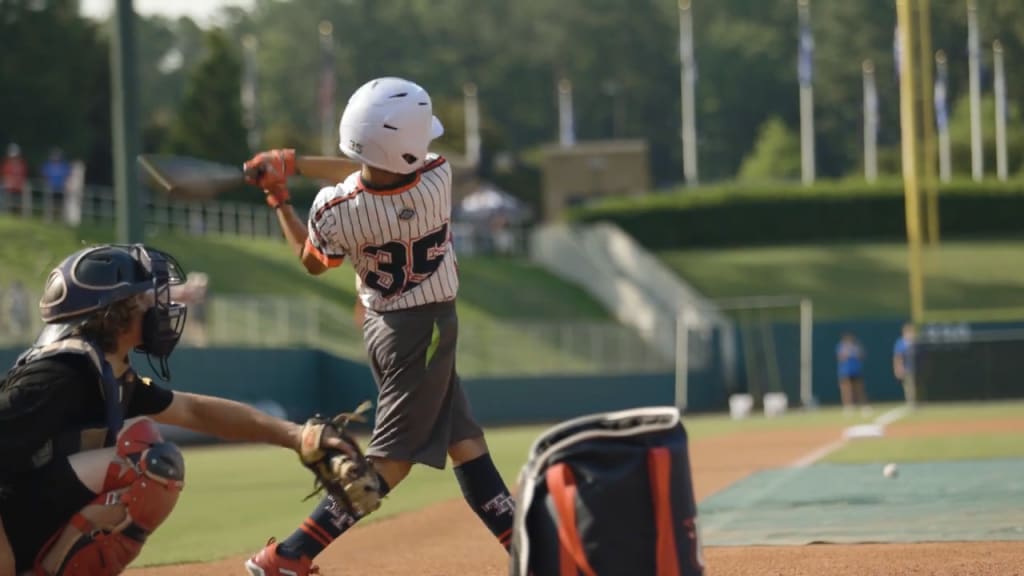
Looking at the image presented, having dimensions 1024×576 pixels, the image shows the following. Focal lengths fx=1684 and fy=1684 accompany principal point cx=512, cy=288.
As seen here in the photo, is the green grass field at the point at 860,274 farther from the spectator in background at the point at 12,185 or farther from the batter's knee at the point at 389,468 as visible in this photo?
the batter's knee at the point at 389,468

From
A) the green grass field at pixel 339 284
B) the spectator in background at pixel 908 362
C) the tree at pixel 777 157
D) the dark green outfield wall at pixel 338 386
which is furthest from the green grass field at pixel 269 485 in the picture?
the tree at pixel 777 157

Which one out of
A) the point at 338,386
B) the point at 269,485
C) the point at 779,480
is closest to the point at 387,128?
the point at 779,480

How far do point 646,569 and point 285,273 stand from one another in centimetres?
3478

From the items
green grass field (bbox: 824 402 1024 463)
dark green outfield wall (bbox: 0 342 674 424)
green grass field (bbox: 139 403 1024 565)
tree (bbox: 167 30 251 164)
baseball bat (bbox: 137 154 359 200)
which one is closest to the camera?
baseball bat (bbox: 137 154 359 200)

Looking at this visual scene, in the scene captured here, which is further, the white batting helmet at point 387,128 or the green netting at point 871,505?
the green netting at point 871,505

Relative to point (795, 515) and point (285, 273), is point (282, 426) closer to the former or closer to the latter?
point (795, 515)

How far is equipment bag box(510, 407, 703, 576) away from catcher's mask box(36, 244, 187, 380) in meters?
1.43

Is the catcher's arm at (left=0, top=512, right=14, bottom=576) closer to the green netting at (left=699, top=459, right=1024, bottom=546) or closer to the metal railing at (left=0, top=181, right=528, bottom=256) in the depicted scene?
the green netting at (left=699, top=459, right=1024, bottom=546)

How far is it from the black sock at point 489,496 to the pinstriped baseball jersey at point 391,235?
773mm

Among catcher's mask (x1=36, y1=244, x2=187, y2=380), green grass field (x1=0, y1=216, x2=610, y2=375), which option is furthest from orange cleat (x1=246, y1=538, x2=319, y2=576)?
green grass field (x1=0, y1=216, x2=610, y2=375)

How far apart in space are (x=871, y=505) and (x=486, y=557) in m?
3.21

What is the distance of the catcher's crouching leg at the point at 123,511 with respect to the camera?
18.2ft

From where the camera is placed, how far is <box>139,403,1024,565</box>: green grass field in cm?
1087

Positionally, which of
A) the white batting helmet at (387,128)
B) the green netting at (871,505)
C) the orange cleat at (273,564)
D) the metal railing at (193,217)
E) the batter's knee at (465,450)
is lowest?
the green netting at (871,505)
